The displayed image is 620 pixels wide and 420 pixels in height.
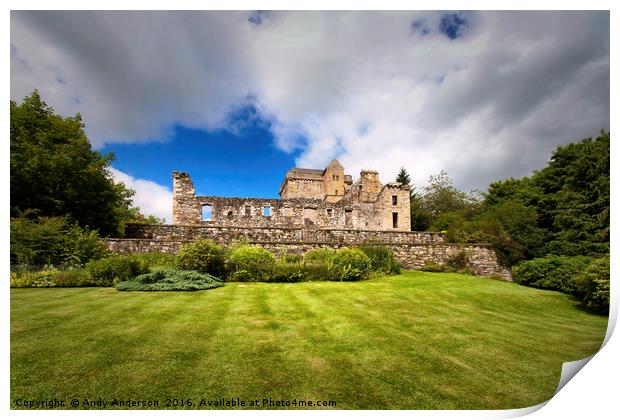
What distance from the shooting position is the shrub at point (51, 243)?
6309 mm

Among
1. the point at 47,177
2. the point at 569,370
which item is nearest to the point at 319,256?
the point at 569,370

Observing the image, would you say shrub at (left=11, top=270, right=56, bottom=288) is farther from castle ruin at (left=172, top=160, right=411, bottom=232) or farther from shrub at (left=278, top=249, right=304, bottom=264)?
castle ruin at (left=172, top=160, right=411, bottom=232)

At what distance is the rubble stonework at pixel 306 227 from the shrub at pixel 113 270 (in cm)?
224

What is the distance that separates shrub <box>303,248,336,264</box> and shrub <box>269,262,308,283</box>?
81cm

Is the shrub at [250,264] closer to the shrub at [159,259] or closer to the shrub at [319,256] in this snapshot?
the shrub at [319,256]

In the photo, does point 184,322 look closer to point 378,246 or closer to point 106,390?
point 106,390

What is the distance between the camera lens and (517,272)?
33.3 feet

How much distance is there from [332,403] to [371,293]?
4.72 metres

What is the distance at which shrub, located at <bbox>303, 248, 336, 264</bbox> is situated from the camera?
9.96m

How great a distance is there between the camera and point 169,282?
7.38 m

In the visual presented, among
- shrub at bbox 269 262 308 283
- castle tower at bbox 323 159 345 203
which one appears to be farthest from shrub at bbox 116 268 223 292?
castle tower at bbox 323 159 345 203

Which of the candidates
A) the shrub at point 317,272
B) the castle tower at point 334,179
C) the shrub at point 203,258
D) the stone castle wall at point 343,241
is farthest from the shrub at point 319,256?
the castle tower at point 334,179

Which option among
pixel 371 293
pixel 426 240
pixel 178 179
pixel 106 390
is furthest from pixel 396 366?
pixel 178 179

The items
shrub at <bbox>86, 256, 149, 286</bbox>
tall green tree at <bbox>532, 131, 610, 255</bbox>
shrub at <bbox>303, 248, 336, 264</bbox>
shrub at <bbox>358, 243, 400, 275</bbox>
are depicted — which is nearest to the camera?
tall green tree at <bbox>532, 131, 610, 255</bbox>
